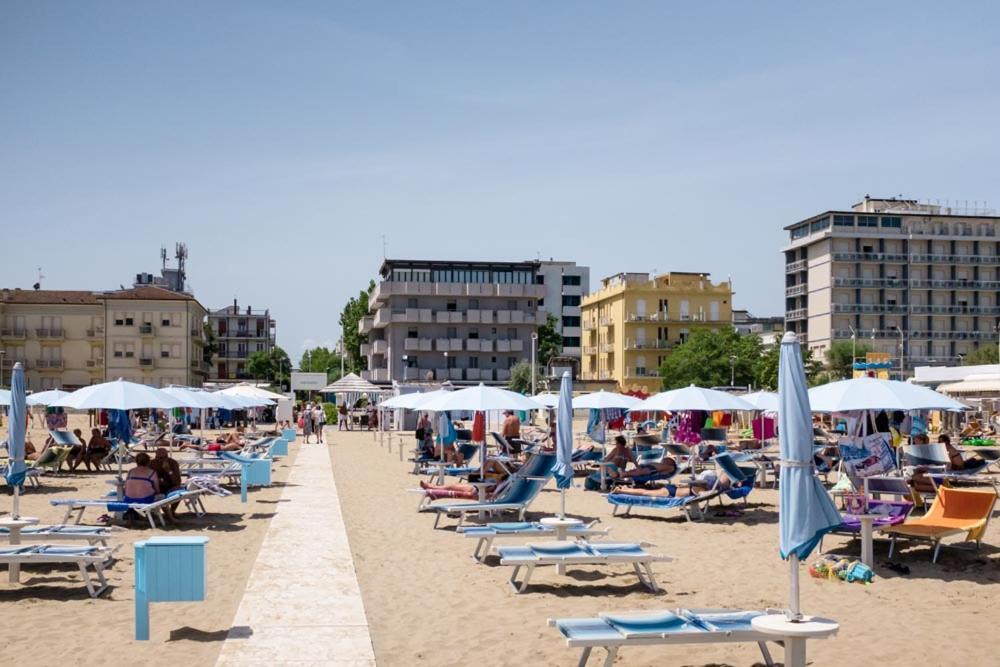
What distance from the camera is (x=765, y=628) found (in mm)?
6797

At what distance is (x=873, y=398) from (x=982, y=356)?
75.6m

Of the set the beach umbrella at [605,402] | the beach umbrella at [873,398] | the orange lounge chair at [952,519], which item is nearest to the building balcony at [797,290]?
the beach umbrella at [605,402]

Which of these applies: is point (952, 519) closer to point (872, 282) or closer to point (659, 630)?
point (659, 630)

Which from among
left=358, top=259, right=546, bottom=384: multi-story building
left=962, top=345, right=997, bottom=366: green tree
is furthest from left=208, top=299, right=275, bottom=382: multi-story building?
left=962, top=345, right=997, bottom=366: green tree

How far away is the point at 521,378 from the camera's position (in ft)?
252

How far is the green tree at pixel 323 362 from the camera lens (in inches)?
4838

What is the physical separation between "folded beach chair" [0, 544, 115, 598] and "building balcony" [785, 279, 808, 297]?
9377 cm

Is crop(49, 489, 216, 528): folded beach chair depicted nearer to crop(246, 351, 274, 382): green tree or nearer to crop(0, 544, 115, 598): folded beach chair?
crop(0, 544, 115, 598): folded beach chair

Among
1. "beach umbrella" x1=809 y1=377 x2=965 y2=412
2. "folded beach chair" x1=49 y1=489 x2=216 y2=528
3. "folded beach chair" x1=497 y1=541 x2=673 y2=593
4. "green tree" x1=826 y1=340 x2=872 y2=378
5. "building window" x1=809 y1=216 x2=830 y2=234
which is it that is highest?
"building window" x1=809 y1=216 x2=830 y2=234

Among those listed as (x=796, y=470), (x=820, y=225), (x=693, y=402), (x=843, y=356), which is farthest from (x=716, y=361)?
(x=796, y=470)

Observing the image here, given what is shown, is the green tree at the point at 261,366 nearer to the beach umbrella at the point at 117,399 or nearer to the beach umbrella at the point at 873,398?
the beach umbrella at the point at 117,399

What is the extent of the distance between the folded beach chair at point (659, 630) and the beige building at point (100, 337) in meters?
91.5

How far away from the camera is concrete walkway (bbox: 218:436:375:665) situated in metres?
8.05

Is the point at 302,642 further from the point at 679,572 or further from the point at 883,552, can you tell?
the point at 883,552
